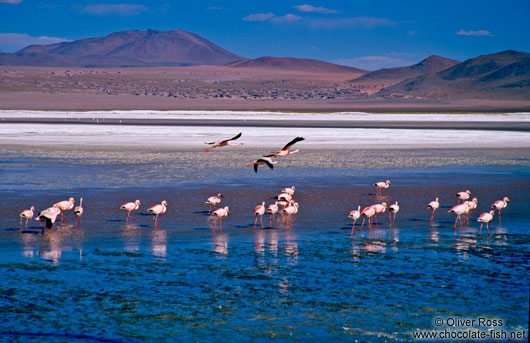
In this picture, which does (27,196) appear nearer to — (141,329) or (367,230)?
(367,230)

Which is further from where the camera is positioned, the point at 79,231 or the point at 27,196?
the point at 27,196

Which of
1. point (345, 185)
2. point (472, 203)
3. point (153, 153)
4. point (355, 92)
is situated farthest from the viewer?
point (355, 92)

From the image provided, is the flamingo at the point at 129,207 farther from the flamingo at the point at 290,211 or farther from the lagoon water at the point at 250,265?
the flamingo at the point at 290,211

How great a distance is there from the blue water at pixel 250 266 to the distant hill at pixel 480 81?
111355 millimetres

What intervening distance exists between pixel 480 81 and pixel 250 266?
150769 mm

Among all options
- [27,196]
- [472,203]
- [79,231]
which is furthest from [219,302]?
[27,196]

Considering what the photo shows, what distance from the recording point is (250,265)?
36.1 feet

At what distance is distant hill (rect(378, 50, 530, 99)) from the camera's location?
128 metres

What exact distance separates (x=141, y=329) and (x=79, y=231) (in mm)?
5996

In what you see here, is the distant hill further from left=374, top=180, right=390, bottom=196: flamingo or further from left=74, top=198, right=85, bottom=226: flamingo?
left=74, top=198, right=85, bottom=226: flamingo

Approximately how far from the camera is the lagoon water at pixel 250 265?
840cm

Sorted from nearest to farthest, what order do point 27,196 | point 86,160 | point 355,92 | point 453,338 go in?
1. point 453,338
2. point 27,196
3. point 86,160
4. point 355,92

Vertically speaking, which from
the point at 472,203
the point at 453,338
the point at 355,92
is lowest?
the point at 453,338

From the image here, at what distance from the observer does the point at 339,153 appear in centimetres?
2984
